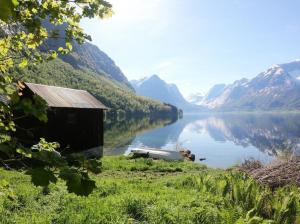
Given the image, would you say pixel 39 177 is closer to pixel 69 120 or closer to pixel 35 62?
pixel 35 62

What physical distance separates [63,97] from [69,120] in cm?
228

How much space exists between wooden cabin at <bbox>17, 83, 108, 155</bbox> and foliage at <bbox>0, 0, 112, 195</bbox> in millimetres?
22227

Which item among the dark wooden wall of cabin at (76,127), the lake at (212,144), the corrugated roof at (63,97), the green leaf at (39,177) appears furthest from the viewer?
the lake at (212,144)

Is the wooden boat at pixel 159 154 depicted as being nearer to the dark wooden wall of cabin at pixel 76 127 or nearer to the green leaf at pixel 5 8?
the dark wooden wall of cabin at pixel 76 127

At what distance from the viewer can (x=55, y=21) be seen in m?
5.31

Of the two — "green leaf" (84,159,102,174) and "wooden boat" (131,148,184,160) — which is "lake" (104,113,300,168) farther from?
"green leaf" (84,159,102,174)

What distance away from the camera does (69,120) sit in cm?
3084

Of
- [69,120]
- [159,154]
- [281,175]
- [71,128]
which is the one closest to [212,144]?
[159,154]

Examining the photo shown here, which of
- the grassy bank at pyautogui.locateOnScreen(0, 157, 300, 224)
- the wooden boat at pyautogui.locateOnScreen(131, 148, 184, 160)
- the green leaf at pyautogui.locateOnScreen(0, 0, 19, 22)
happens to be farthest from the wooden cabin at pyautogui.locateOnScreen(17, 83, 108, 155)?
the green leaf at pyautogui.locateOnScreen(0, 0, 19, 22)

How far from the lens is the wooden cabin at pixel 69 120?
2836cm

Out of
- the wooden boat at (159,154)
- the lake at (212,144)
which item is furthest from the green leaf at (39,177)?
the wooden boat at (159,154)

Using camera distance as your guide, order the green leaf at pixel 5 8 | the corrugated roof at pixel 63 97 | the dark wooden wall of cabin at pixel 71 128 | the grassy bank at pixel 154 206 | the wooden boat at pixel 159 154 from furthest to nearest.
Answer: the wooden boat at pixel 159 154
the corrugated roof at pixel 63 97
the dark wooden wall of cabin at pixel 71 128
the grassy bank at pixel 154 206
the green leaf at pixel 5 8

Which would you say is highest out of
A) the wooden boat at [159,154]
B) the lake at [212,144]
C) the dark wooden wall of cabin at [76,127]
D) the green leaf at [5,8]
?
the green leaf at [5,8]

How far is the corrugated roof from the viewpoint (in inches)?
1134
